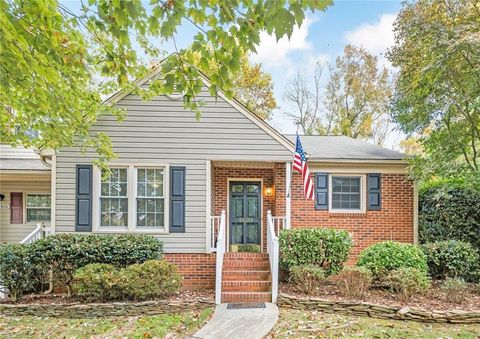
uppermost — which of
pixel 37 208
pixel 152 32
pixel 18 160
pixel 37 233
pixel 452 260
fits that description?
pixel 152 32

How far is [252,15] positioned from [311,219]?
7271 mm

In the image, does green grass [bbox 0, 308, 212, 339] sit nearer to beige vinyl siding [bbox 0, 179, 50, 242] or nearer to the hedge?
the hedge

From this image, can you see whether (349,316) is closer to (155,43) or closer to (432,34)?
(432,34)

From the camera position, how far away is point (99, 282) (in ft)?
22.2

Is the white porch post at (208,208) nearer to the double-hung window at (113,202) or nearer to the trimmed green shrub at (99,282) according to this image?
the double-hung window at (113,202)

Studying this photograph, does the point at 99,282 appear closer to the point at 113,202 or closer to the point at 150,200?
the point at 113,202

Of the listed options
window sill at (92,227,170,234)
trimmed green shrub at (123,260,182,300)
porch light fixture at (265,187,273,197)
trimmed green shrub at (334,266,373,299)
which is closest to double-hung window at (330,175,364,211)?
porch light fixture at (265,187,273,197)

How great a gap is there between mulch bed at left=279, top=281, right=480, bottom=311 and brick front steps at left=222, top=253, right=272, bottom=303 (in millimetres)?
451

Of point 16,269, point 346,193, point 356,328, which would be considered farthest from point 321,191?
point 16,269

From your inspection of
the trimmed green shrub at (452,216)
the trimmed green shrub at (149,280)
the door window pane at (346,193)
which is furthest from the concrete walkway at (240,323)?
the trimmed green shrub at (452,216)

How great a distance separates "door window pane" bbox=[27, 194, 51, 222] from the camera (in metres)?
11.5

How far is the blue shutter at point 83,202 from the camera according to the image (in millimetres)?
8180

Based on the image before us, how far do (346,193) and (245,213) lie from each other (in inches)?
122

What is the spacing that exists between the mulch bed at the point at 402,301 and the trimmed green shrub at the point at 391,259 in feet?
1.55
